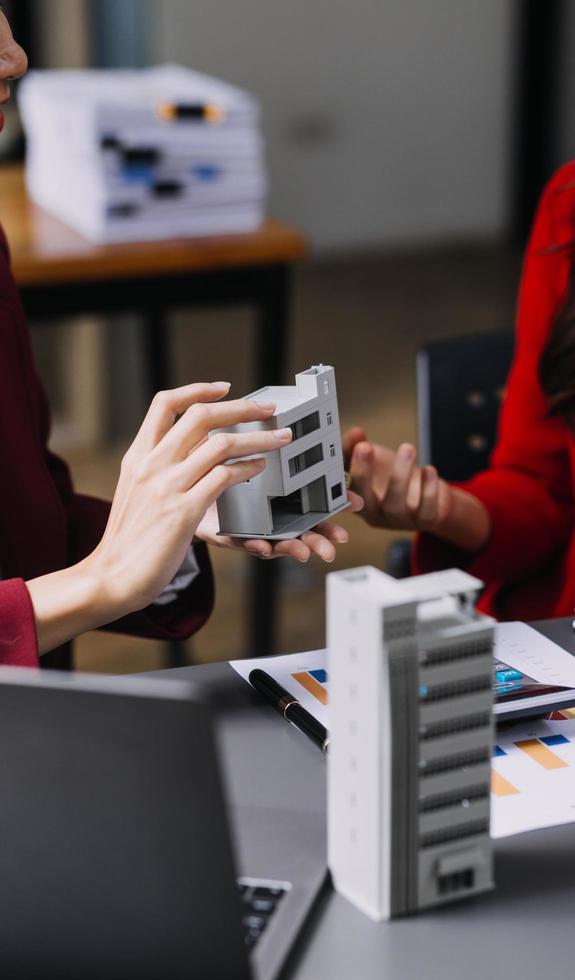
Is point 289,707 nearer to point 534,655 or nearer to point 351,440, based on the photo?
point 534,655

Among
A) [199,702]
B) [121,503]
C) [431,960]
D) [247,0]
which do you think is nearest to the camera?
[199,702]

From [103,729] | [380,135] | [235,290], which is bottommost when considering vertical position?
[380,135]

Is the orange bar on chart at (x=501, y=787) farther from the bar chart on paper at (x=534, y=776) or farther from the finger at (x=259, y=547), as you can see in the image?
the finger at (x=259, y=547)

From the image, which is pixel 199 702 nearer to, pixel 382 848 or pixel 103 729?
pixel 103 729

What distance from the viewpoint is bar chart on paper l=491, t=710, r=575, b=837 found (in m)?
0.90

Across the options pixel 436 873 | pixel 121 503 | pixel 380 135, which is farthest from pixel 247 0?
pixel 436 873

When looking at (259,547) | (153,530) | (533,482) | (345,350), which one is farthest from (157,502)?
(345,350)

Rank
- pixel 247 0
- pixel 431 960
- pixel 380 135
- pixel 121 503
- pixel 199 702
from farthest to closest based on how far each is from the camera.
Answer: pixel 380 135
pixel 247 0
pixel 121 503
pixel 431 960
pixel 199 702

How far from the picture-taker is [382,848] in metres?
0.77

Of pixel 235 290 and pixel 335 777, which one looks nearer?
pixel 335 777

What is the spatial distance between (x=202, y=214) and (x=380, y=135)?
3652 millimetres

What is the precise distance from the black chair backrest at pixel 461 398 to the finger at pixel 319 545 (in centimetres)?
66

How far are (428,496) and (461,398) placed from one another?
15.7 inches

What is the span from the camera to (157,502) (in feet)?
3.34
